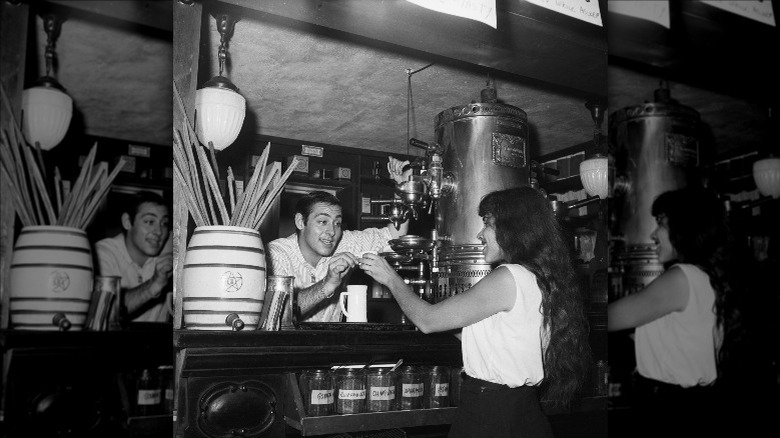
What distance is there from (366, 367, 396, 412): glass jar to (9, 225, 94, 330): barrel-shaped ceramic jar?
0.62m

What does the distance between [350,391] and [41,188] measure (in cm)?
71

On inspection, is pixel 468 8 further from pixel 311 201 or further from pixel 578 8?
pixel 311 201

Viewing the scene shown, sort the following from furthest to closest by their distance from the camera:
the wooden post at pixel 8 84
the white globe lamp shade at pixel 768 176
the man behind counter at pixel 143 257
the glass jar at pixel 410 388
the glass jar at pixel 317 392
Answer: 1. the white globe lamp shade at pixel 768 176
2. the glass jar at pixel 410 388
3. the glass jar at pixel 317 392
4. the man behind counter at pixel 143 257
5. the wooden post at pixel 8 84

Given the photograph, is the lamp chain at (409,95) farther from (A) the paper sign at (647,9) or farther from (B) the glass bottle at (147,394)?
(B) the glass bottle at (147,394)

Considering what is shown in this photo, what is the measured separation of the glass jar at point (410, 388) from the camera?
1289 mm

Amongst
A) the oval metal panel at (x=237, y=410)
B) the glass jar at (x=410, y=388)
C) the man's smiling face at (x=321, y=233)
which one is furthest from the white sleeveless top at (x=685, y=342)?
the oval metal panel at (x=237, y=410)

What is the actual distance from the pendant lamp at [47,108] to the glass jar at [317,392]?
0.66 metres

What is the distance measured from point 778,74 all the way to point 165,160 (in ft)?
5.45

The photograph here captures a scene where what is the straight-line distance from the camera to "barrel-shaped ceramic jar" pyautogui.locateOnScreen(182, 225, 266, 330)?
1.12 meters

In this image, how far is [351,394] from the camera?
1.22 meters

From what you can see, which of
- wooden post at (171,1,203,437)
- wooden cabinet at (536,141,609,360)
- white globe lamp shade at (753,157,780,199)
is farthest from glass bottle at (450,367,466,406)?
white globe lamp shade at (753,157,780,199)

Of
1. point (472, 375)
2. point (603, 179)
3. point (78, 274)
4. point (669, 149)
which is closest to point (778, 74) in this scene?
point (669, 149)

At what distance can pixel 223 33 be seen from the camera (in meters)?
1.28

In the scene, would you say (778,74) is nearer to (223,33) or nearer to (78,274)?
(223,33)
